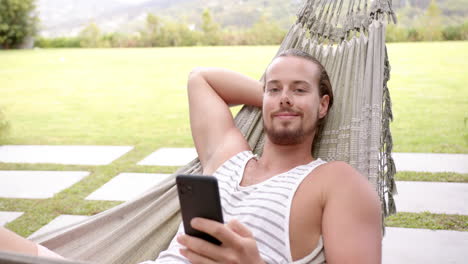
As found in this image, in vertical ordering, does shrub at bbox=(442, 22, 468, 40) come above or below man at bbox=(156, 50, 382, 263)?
below

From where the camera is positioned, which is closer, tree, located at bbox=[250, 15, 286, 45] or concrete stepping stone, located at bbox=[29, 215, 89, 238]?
concrete stepping stone, located at bbox=[29, 215, 89, 238]

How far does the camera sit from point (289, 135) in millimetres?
1588

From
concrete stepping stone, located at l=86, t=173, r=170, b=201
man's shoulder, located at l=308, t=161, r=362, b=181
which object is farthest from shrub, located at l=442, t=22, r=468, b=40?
man's shoulder, located at l=308, t=161, r=362, b=181

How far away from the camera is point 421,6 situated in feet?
44.4

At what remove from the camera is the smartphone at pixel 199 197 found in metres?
1.05

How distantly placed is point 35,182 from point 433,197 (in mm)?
2428

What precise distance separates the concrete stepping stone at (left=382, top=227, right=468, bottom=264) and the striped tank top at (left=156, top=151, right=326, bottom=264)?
88cm

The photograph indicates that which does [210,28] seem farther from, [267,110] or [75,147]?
[267,110]

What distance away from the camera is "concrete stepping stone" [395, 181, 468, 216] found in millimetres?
2648

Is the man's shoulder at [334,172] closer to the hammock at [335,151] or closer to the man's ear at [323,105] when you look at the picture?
the hammock at [335,151]

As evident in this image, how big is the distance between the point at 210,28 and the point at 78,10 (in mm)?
7512

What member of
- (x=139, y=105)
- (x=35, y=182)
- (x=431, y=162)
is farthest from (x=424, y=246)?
(x=139, y=105)

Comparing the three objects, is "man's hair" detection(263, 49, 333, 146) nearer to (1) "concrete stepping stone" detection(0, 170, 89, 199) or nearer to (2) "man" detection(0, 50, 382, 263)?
(2) "man" detection(0, 50, 382, 263)

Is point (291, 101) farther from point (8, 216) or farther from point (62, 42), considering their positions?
point (62, 42)
